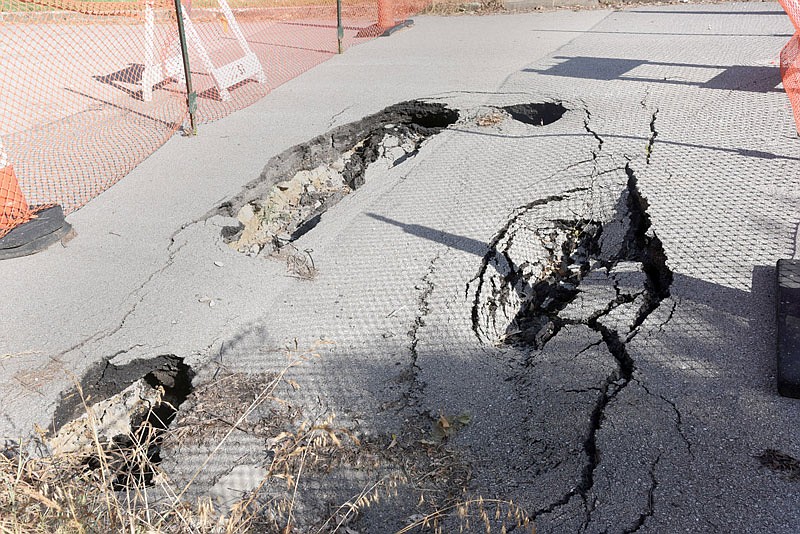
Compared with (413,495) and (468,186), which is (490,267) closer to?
(468,186)

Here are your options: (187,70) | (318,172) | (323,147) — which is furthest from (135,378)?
(187,70)

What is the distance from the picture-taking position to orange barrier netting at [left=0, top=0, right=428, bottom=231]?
6406mm

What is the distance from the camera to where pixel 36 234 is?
4719 mm

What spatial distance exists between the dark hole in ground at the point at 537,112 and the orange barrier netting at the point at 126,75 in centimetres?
335

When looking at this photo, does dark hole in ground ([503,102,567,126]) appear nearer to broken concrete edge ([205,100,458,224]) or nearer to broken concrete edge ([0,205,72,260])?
broken concrete edge ([205,100,458,224])

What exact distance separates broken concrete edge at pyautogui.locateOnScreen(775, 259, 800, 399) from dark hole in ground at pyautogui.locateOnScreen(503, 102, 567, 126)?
3.53 metres

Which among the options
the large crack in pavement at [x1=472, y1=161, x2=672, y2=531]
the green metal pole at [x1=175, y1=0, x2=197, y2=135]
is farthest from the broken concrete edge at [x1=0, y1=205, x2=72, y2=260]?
the large crack in pavement at [x1=472, y1=161, x2=672, y2=531]

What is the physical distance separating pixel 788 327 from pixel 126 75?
30.1 feet

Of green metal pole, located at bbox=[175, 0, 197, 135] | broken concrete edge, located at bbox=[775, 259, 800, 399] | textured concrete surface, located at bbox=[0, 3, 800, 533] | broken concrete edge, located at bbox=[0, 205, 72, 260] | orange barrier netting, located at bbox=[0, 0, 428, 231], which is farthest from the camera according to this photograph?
green metal pole, located at bbox=[175, 0, 197, 135]

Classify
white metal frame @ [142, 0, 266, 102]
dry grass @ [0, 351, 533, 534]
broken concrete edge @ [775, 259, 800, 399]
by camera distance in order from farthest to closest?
white metal frame @ [142, 0, 266, 102], broken concrete edge @ [775, 259, 800, 399], dry grass @ [0, 351, 533, 534]

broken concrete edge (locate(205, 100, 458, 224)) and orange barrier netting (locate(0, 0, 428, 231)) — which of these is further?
orange barrier netting (locate(0, 0, 428, 231))

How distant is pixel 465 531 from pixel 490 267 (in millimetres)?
2032

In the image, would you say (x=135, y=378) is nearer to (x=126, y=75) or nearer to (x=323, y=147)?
(x=323, y=147)

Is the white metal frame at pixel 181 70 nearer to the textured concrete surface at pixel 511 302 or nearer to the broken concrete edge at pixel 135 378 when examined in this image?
the textured concrete surface at pixel 511 302
